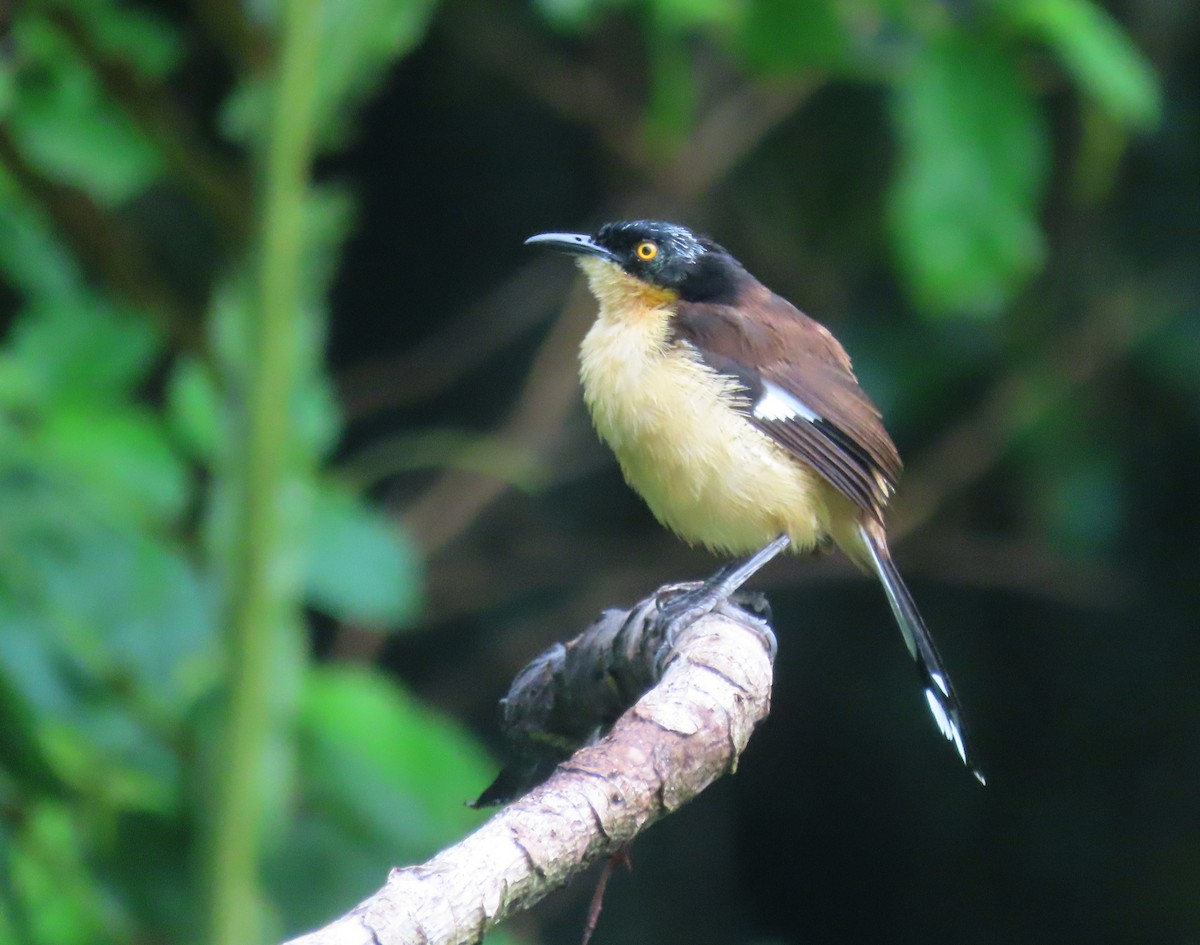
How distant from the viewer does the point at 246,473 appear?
8.91 feet

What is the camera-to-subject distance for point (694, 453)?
3.83m

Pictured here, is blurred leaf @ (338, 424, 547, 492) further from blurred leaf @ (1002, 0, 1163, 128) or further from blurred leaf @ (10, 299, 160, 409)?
blurred leaf @ (1002, 0, 1163, 128)

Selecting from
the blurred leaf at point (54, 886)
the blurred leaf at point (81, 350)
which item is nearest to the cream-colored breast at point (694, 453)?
the blurred leaf at point (81, 350)

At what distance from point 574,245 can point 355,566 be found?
1116 millimetres

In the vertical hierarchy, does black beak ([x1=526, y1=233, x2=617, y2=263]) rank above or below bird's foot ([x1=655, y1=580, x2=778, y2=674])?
above

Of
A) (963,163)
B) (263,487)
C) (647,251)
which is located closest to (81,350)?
(263,487)

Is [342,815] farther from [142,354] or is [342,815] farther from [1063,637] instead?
[1063,637]

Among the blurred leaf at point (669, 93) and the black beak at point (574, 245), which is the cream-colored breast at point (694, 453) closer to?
the black beak at point (574, 245)

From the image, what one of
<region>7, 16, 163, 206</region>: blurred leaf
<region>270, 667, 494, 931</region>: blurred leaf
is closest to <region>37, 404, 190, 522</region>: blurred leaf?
<region>270, 667, 494, 931</region>: blurred leaf

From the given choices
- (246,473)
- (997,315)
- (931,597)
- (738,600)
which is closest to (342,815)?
(738,600)

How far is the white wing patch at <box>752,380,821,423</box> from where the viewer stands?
397 centimetres

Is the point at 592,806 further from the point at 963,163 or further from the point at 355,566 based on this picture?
the point at 963,163

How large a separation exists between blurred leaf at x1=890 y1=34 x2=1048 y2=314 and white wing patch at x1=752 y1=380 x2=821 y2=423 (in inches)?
33.3

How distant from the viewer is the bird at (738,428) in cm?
387
